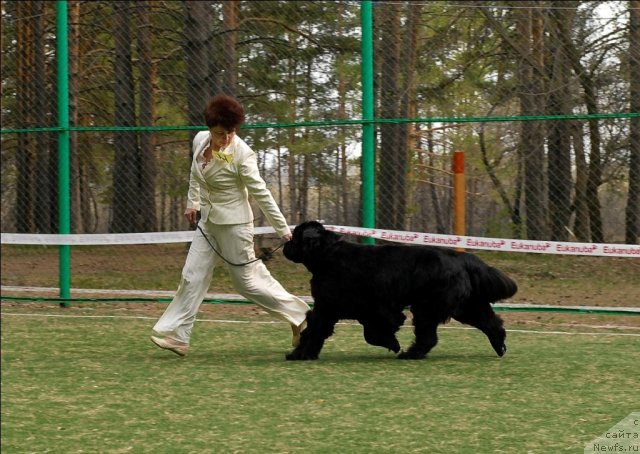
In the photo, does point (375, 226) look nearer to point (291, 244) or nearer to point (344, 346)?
point (344, 346)

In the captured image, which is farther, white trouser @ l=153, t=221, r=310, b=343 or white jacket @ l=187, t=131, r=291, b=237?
white trouser @ l=153, t=221, r=310, b=343

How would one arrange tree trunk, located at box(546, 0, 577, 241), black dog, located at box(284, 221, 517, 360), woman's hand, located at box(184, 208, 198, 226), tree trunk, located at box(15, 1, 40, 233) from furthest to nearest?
tree trunk, located at box(15, 1, 40, 233) → tree trunk, located at box(546, 0, 577, 241) → woman's hand, located at box(184, 208, 198, 226) → black dog, located at box(284, 221, 517, 360)

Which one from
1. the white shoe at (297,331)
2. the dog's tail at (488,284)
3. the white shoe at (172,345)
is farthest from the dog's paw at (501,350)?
the white shoe at (172,345)

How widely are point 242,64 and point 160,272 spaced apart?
8.51ft

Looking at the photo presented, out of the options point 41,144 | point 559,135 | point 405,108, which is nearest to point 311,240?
point 405,108

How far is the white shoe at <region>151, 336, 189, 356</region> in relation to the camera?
714cm

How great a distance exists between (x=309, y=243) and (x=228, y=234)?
1.98ft

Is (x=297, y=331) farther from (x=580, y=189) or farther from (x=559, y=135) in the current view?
(x=580, y=189)

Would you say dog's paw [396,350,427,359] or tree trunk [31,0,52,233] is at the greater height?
tree trunk [31,0,52,233]

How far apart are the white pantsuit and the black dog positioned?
33 centimetres

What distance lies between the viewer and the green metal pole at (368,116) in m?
9.74

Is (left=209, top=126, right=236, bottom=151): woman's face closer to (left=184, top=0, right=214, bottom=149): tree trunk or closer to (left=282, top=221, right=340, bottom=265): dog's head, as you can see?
(left=282, top=221, right=340, bottom=265): dog's head

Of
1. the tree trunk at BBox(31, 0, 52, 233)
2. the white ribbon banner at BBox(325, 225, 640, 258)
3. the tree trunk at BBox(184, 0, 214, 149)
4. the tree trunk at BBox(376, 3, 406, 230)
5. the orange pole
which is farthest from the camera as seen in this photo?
the tree trunk at BBox(31, 0, 52, 233)

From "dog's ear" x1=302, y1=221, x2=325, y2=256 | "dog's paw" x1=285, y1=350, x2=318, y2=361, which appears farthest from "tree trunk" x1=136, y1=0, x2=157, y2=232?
"dog's ear" x1=302, y1=221, x2=325, y2=256
